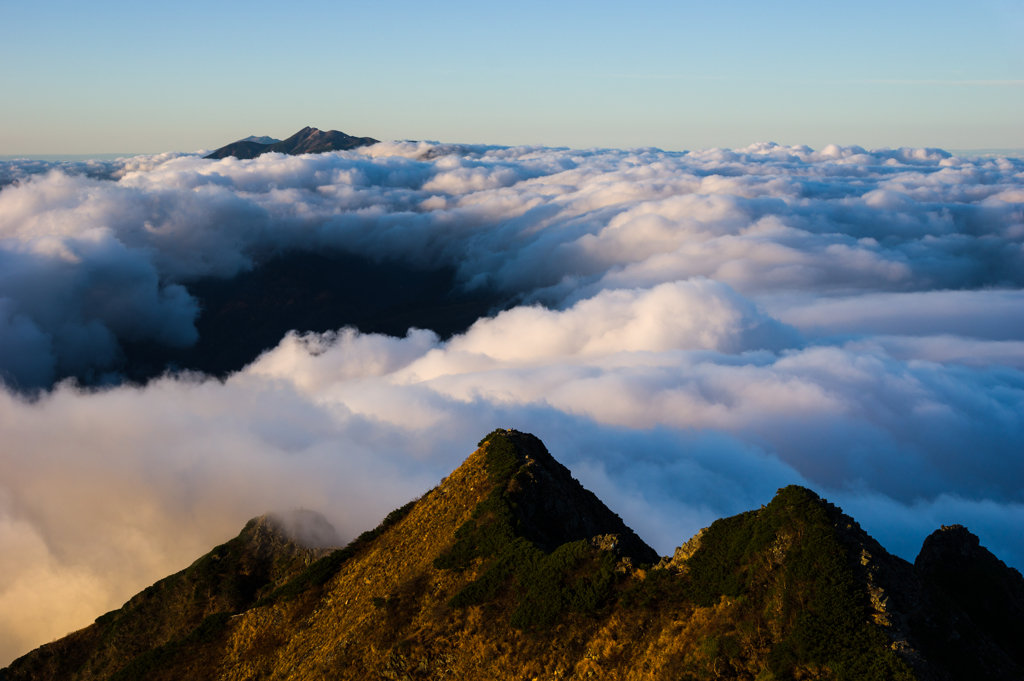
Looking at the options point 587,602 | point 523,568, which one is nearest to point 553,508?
point 523,568

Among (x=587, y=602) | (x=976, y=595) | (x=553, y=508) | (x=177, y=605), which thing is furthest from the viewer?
(x=177, y=605)

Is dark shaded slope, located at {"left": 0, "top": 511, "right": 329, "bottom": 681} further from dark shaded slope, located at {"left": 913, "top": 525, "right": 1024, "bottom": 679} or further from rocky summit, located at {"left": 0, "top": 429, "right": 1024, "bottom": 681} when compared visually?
dark shaded slope, located at {"left": 913, "top": 525, "right": 1024, "bottom": 679}

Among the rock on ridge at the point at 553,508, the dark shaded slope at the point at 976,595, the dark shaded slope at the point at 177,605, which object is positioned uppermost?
the rock on ridge at the point at 553,508

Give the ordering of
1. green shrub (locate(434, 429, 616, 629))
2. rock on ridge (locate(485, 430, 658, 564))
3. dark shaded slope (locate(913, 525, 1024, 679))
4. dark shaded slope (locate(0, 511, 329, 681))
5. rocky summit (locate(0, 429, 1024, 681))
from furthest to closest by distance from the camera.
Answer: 1. dark shaded slope (locate(0, 511, 329, 681))
2. rock on ridge (locate(485, 430, 658, 564))
3. green shrub (locate(434, 429, 616, 629))
4. dark shaded slope (locate(913, 525, 1024, 679))
5. rocky summit (locate(0, 429, 1024, 681))

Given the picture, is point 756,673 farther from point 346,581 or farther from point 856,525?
point 346,581

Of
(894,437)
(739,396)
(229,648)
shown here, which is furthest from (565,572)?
(894,437)

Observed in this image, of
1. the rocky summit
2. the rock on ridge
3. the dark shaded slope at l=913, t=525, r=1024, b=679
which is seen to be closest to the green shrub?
the rocky summit

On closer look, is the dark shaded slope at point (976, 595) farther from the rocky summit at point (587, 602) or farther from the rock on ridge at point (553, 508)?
the rock on ridge at point (553, 508)

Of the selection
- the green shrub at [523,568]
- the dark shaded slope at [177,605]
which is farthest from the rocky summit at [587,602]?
the dark shaded slope at [177,605]

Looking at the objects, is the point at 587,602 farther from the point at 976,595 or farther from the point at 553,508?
the point at 976,595
